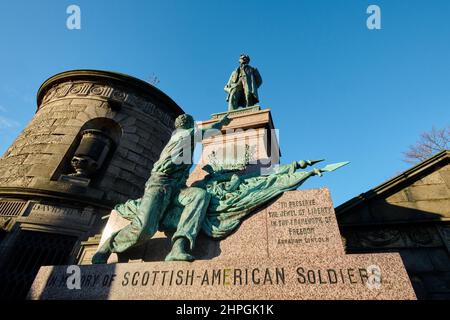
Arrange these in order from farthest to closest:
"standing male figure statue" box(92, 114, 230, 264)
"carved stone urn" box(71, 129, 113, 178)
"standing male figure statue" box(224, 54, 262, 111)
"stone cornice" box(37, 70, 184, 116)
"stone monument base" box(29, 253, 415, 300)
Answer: "stone cornice" box(37, 70, 184, 116)
"carved stone urn" box(71, 129, 113, 178)
"standing male figure statue" box(224, 54, 262, 111)
"standing male figure statue" box(92, 114, 230, 264)
"stone monument base" box(29, 253, 415, 300)

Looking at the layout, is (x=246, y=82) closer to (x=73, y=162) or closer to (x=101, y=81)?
(x=73, y=162)

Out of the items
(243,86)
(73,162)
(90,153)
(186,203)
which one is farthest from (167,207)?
(73,162)

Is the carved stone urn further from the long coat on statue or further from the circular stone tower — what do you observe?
the long coat on statue

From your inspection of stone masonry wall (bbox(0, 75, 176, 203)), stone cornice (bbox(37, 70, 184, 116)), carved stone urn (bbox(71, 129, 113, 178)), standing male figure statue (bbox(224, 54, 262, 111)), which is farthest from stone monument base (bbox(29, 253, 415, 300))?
stone cornice (bbox(37, 70, 184, 116))

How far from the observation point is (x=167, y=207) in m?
4.71

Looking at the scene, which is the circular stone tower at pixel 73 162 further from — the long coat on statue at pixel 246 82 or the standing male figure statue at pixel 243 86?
the long coat on statue at pixel 246 82

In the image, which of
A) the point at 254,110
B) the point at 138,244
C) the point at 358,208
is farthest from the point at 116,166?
the point at 358,208

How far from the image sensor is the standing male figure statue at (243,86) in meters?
8.95

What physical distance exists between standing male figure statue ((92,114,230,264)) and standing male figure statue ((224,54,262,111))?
13.2ft

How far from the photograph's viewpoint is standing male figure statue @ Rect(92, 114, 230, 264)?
4.10m

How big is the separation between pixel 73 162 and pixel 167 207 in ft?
31.7

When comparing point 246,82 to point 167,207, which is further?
point 246,82

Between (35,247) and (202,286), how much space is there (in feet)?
30.1

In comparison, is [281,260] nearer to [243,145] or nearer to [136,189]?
[243,145]
